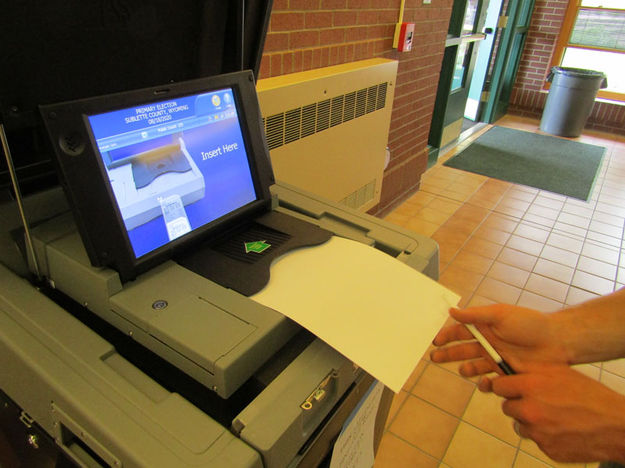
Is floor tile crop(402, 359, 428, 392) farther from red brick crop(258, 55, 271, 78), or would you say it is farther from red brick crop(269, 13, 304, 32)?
red brick crop(269, 13, 304, 32)

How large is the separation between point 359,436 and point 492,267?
6.43 feet

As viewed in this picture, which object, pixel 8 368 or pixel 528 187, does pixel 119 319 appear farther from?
pixel 528 187

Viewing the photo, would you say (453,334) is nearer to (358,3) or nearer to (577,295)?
(358,3)

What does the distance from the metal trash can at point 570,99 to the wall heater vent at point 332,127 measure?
342cm

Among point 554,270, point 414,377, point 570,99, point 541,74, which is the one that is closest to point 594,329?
point 414,377

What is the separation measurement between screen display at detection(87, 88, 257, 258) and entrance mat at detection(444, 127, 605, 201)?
11.1 ft

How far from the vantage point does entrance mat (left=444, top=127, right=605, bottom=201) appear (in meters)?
3.61

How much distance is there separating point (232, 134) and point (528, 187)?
3.33m

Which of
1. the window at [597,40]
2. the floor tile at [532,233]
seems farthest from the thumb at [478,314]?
the window at [597,40]

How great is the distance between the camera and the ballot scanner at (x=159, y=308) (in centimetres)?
47

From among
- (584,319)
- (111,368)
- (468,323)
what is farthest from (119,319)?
(584,319)

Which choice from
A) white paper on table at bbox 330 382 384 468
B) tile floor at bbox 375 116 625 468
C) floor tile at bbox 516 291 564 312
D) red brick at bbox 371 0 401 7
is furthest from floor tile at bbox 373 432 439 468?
red brick at bbox 371 0 401 7

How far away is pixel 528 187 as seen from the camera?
3.50m

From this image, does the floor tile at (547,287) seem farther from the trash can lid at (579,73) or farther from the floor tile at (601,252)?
the trash can lid at (579,73)
